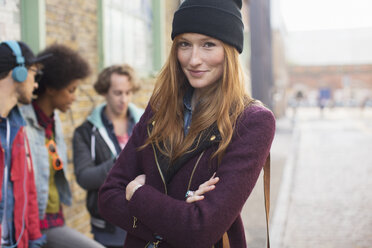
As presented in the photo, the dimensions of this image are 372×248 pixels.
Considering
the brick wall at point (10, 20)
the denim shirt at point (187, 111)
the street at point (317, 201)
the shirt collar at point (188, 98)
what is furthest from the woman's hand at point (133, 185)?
the street at point (317, 201)

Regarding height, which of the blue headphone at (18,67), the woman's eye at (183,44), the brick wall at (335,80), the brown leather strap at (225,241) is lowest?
the brick wall at (335,80)

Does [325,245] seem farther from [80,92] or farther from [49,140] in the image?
[49,140]

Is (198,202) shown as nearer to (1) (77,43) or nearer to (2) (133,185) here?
(2) (133,185)

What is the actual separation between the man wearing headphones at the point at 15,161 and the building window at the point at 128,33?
325 cm

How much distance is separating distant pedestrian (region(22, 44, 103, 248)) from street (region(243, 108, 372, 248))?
129 inches

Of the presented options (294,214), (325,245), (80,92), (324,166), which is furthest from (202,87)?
(324,166)

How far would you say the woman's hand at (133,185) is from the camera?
7.22 ft

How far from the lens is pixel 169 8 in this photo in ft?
27.9

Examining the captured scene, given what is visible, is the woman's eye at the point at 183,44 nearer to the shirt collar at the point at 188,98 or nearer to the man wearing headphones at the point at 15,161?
the shirt collar at the point at 188,98

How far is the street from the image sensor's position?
6.74 m

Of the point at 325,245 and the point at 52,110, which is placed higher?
the point at 52,110

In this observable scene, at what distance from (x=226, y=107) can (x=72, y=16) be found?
12.5 ft

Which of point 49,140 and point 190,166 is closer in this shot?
point 190,166

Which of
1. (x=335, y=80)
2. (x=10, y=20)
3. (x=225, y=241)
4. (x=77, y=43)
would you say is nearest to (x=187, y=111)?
(x=225, y=241)
